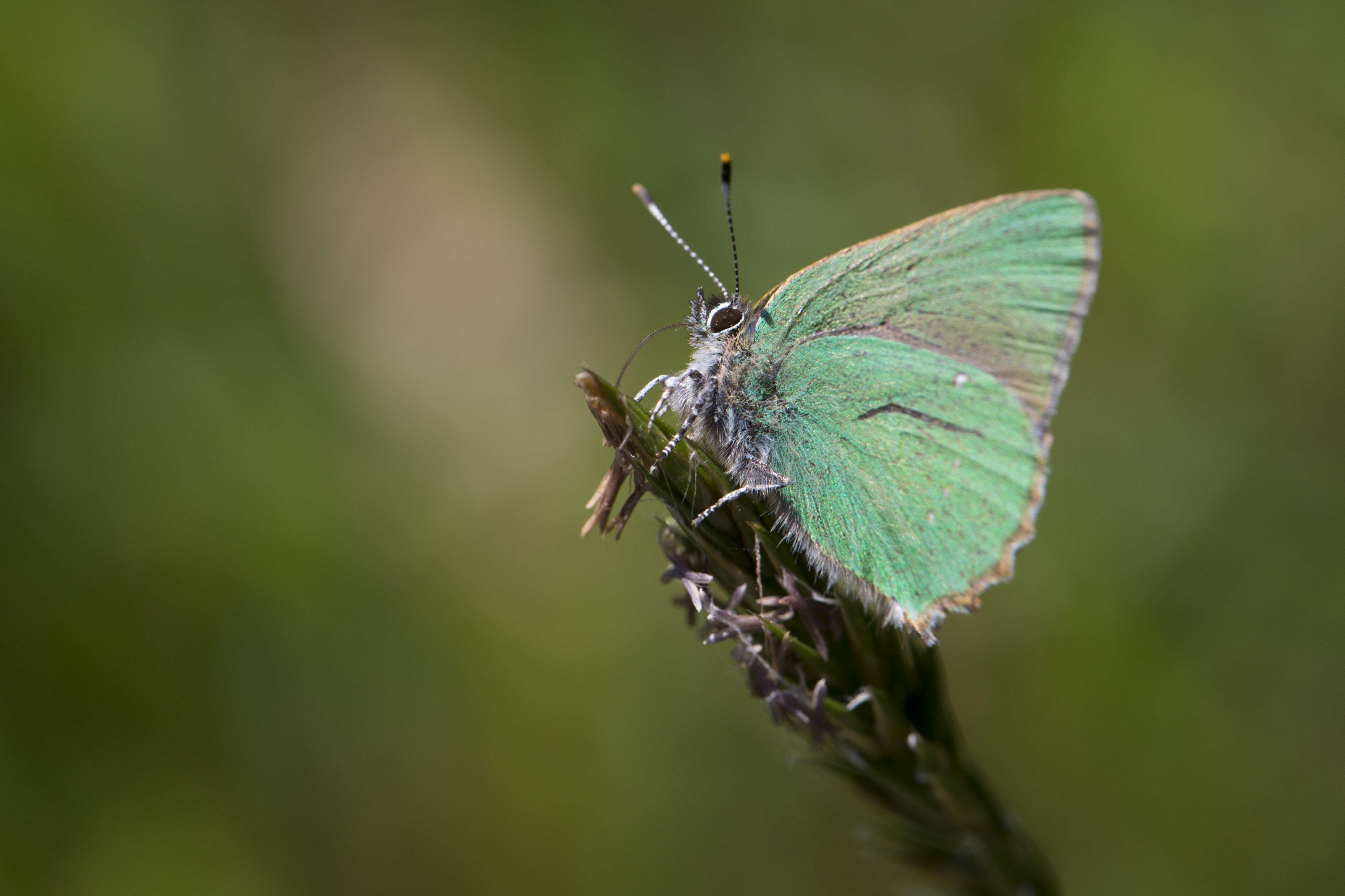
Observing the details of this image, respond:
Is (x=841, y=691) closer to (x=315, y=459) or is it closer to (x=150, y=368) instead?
(x=315, y=459)

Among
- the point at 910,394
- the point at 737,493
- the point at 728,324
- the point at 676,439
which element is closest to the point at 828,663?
the point at 737,493

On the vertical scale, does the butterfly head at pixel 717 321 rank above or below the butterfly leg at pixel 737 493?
above

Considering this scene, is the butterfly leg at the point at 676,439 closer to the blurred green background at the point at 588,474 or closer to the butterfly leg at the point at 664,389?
the butterfly leg at the point at 664,389

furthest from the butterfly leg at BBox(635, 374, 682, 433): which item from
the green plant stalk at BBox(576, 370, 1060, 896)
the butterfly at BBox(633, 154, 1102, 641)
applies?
the green plant stalk at BBox(576, 370, 1060, 896)

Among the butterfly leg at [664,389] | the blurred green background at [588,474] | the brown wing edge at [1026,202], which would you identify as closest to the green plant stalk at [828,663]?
the butterfly leg at [664,389]

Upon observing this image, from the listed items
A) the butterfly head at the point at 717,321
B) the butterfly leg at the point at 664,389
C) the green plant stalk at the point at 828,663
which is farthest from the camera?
the butterfly head at the point at 717,321
